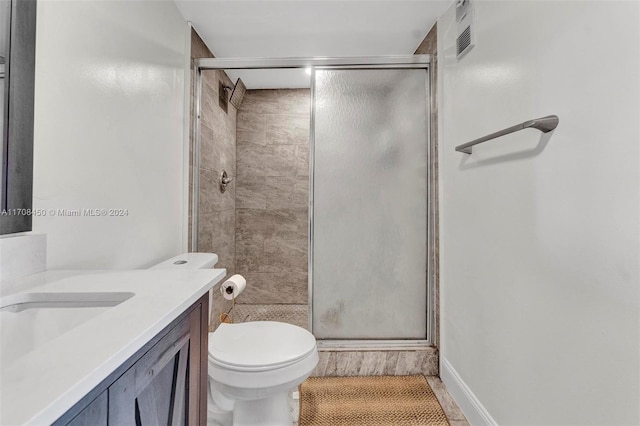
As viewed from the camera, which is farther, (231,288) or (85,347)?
(231,288)

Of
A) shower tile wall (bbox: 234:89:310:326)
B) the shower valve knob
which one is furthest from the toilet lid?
shower tile wall (bbox: 234:89:310:326)

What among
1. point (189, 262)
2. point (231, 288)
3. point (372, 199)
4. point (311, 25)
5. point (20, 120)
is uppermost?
point (311, 25)

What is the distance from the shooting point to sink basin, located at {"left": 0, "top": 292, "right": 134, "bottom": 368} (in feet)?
2.05

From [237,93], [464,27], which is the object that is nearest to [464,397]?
[464,27]

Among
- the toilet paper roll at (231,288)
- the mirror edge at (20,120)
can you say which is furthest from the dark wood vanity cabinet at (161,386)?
the toilet paper roll at (231,288)

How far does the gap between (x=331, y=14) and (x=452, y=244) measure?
1504 mm

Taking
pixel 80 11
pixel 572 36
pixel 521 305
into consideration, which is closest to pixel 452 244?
pixel 521 305

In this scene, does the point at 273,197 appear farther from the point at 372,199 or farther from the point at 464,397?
the point at 464,397

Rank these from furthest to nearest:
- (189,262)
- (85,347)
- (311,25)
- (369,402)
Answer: (311,25), (369,402), (189,262), (85,347)

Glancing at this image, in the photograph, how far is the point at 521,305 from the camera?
1.17 meters

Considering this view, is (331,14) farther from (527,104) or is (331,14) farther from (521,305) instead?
(521,305)

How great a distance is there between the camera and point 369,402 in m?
1.70

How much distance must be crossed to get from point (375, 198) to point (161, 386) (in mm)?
1581

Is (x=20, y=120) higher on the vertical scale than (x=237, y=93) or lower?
lower
